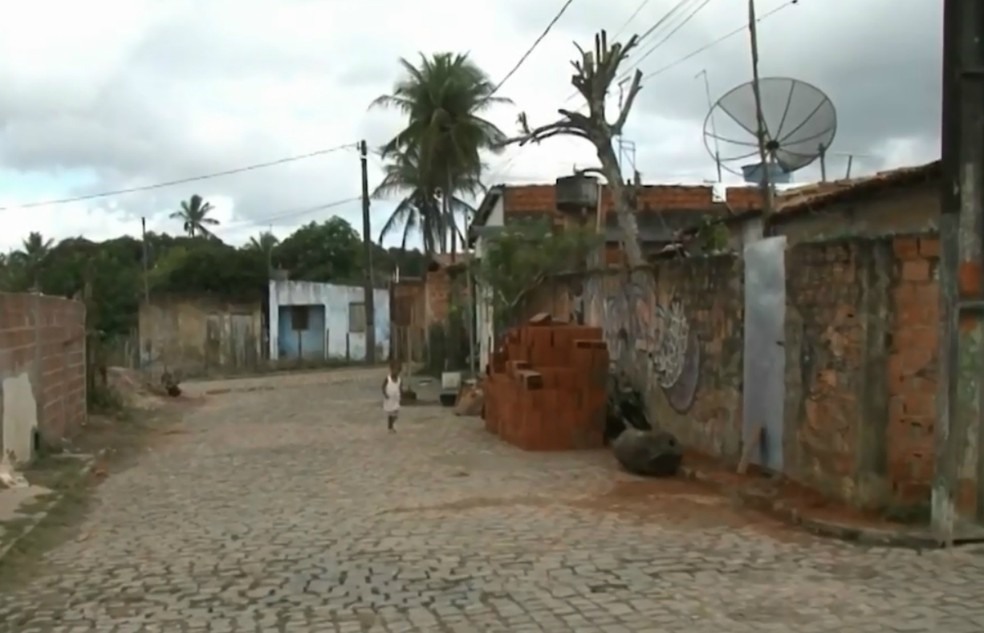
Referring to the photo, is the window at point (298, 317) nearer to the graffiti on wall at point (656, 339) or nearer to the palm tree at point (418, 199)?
the palm tree at point (418, 199)

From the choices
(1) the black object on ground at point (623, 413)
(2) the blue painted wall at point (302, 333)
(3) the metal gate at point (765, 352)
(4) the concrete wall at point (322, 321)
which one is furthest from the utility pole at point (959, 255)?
(2) the blue painted wall at point (302, 333)

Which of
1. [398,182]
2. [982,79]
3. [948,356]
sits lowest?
[948,356]

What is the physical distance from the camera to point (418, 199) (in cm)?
4538

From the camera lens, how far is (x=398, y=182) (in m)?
44.8

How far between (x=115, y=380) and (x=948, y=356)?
70.1 ft

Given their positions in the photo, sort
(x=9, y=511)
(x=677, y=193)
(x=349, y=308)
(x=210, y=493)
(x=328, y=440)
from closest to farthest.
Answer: (x=9, y=511), (x=210, y=493), (x=328, y=440), (x=677, y=193), (x=349, y=308)

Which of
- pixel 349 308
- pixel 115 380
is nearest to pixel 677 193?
pixel 115 380

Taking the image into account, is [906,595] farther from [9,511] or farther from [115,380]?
[115,380]

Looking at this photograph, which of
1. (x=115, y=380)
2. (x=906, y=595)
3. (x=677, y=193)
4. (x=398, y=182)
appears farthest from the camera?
(x=398, y=182)

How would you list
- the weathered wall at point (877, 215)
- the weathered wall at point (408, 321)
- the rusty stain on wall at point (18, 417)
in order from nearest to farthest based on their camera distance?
1. the weathered wall at point (877, 215)
2. the rusty stain on wall at point (18, 417)
3. the weathered wall at point (408, 321)

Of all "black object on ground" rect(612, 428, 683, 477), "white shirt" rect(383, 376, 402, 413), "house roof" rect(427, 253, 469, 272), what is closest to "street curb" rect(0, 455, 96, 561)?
"white shirt" rect(383, 376, 402, 413)

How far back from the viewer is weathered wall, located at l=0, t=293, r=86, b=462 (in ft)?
43.5

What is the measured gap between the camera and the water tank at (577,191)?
2650 centimetres

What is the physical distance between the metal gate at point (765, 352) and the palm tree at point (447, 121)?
97.9 feet
